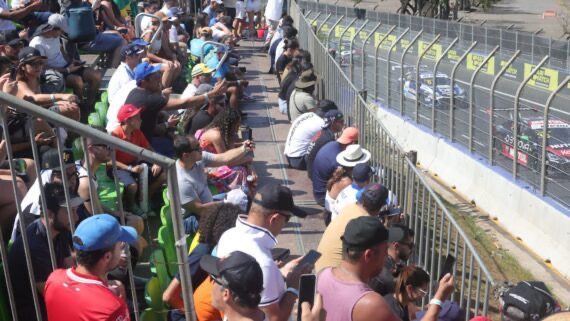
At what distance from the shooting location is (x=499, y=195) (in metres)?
12.0

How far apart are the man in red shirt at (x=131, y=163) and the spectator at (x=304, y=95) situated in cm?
414

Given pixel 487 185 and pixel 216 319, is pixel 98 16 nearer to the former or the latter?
pixel 487 185

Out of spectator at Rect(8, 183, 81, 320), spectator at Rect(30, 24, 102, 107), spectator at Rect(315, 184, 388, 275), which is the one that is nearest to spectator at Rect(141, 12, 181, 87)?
spectator at Rect(30, 24, 102, 107)

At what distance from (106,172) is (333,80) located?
585 centimetres

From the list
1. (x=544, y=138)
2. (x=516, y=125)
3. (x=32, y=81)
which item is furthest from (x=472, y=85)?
(x=32, y=81)

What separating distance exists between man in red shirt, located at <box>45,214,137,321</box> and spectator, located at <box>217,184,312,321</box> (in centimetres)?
90

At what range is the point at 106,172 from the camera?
732 cm

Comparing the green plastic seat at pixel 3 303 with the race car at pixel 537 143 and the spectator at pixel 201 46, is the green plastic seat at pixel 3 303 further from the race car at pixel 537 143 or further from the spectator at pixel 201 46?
the spectator at pixel 201 46

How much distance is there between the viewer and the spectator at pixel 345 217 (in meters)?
6.37

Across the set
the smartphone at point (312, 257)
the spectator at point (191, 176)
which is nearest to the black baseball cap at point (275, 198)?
the smartphone at point (312, 257)

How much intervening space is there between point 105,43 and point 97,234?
955 cm

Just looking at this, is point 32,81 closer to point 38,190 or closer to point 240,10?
point 38,190

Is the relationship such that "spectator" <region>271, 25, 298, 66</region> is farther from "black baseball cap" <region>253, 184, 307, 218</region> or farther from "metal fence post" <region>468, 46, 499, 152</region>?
"black baseball cap" <region>253, 184, 307, 218</region>

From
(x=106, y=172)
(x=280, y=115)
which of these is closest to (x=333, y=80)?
(x=280, y=115)
